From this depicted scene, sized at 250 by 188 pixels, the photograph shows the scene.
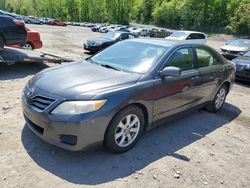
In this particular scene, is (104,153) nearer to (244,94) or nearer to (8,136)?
(8,136)

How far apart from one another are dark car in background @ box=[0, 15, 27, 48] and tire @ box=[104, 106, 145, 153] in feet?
17.5

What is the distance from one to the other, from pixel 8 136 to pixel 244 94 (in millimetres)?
6707

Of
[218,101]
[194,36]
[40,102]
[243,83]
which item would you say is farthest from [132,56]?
[194,36]

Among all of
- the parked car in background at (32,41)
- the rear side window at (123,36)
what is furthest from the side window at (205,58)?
the rear side window at (123,36)

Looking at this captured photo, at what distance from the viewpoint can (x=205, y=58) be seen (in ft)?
A: 17.9

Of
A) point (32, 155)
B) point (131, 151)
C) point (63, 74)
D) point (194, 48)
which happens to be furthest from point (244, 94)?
point (32, 155)

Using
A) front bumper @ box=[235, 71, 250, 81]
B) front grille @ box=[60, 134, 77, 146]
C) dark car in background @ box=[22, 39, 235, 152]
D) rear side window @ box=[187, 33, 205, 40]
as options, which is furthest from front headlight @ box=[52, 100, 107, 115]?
rear side window @ box=[187, 33, 205, 40]

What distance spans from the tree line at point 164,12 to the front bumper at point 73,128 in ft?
188

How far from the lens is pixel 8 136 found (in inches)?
164

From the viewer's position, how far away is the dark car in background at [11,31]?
7.63 meters

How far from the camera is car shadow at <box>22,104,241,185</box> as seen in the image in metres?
3.45

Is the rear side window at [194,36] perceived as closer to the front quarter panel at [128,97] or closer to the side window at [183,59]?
the side window at [183,59]

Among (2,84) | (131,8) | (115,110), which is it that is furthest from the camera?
(131,8)

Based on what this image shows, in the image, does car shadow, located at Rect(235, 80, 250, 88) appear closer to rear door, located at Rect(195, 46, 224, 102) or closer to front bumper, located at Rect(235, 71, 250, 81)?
front bumper, located at Rect(235, 71, 250, 81)
